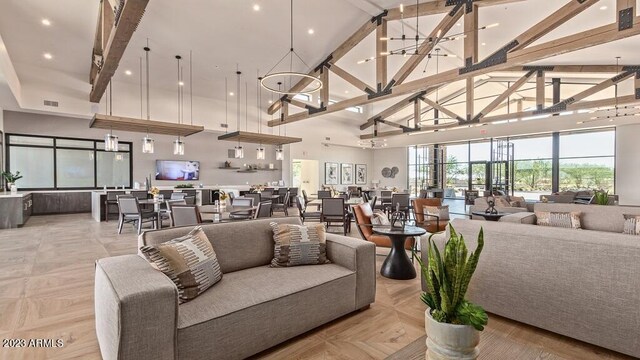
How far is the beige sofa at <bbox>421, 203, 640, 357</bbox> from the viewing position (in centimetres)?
203

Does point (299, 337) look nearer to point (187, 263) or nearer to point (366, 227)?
point (187, 263)

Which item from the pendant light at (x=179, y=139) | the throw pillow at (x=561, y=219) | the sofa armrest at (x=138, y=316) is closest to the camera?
the sofa armrest at (x=138, y=316)

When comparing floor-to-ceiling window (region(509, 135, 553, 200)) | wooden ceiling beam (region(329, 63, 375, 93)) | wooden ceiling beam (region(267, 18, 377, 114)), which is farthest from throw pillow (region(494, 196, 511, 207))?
floor-to-ceiling window (region(509, 135, 553, 200))

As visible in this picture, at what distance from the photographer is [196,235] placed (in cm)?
239

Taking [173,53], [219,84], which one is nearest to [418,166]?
[219,84]

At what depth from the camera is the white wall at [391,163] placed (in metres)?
15.2

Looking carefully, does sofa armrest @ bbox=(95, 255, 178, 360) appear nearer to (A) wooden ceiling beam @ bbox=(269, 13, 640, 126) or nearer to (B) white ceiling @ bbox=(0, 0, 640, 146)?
(B) white ceiling @ bbox=(0, 0, 640, 146)

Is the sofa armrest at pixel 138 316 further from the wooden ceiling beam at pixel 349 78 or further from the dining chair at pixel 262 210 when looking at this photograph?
the wooden ceiling beam at pixel 349 78

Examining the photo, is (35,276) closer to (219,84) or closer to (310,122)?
(219,84)

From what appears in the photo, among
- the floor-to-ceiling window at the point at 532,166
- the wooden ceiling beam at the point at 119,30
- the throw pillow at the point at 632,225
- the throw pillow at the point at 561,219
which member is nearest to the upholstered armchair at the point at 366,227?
the throw pillow at the point at 561,219

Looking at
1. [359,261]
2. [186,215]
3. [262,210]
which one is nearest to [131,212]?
[186,215]

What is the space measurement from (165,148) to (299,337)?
1018cm

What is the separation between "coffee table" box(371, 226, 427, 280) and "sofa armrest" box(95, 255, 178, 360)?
2.58 metres

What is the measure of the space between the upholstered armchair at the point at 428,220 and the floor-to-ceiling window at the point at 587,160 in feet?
25.1
